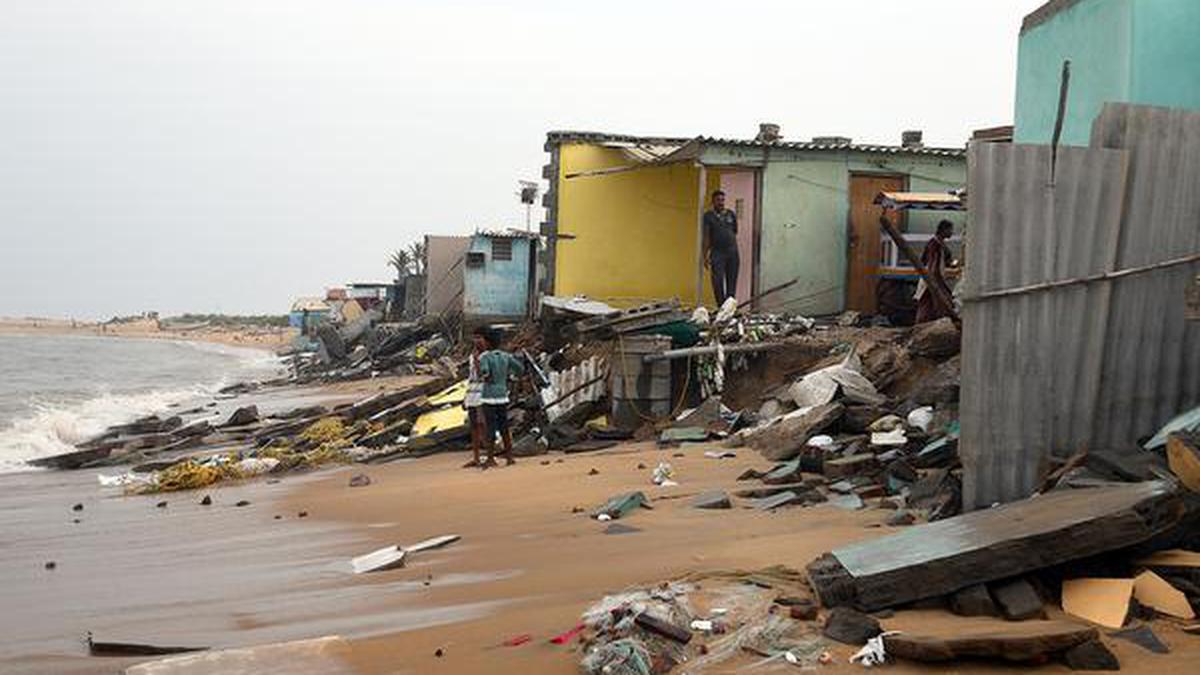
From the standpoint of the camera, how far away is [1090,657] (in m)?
3.67

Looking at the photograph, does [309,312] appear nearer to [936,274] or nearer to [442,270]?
[442,270]

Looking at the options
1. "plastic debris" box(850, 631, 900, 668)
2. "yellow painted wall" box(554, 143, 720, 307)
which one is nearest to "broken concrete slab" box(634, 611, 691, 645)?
"plastic debris" box(850, 631, 900, 668)

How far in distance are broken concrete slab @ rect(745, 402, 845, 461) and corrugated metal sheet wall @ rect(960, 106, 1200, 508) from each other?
3.60 m

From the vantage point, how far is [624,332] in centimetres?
1334

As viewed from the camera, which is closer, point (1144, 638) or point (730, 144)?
point (1144, 638)

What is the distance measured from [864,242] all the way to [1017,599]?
14357 mm

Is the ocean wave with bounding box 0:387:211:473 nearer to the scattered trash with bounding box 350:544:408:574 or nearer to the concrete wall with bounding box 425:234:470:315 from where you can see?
the concrete wall with bounding box 425:234:470:315

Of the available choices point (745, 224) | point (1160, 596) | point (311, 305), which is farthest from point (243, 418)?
point (311, 305)

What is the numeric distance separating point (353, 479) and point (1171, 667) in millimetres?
9480

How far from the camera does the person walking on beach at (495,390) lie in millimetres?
11812

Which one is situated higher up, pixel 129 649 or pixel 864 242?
pixel 864 242

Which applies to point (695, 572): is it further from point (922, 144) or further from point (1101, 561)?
point (922, 144)

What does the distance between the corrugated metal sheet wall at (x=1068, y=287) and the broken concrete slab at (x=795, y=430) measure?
11.8 feet

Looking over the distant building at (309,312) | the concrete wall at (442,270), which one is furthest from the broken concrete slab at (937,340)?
the distant building at (309,312)
